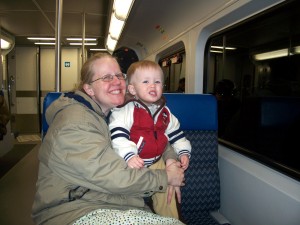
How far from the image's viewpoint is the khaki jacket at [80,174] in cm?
121

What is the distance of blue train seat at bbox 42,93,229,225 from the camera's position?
2035 millimetres

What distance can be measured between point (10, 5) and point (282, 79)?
15.7ft

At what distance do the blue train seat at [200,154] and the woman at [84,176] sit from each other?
2.26 feet

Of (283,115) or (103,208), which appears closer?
(103,208)

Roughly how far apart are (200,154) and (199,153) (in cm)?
1

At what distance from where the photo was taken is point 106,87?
157cm

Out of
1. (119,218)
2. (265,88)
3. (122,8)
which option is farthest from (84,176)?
(122,8)

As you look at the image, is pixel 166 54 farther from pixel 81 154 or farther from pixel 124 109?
pixel 81 154

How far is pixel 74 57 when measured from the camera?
8.87 m

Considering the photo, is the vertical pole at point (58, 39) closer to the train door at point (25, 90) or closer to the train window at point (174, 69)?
the train window at point (174, 69)

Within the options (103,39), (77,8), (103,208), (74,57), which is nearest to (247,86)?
(103,208)

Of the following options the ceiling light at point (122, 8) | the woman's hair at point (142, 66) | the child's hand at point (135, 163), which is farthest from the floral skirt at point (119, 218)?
the ceiling light at point (122, 8)

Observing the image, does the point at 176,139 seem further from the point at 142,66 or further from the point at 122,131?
the point at 142,66

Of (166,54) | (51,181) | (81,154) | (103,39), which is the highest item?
(103,39)
